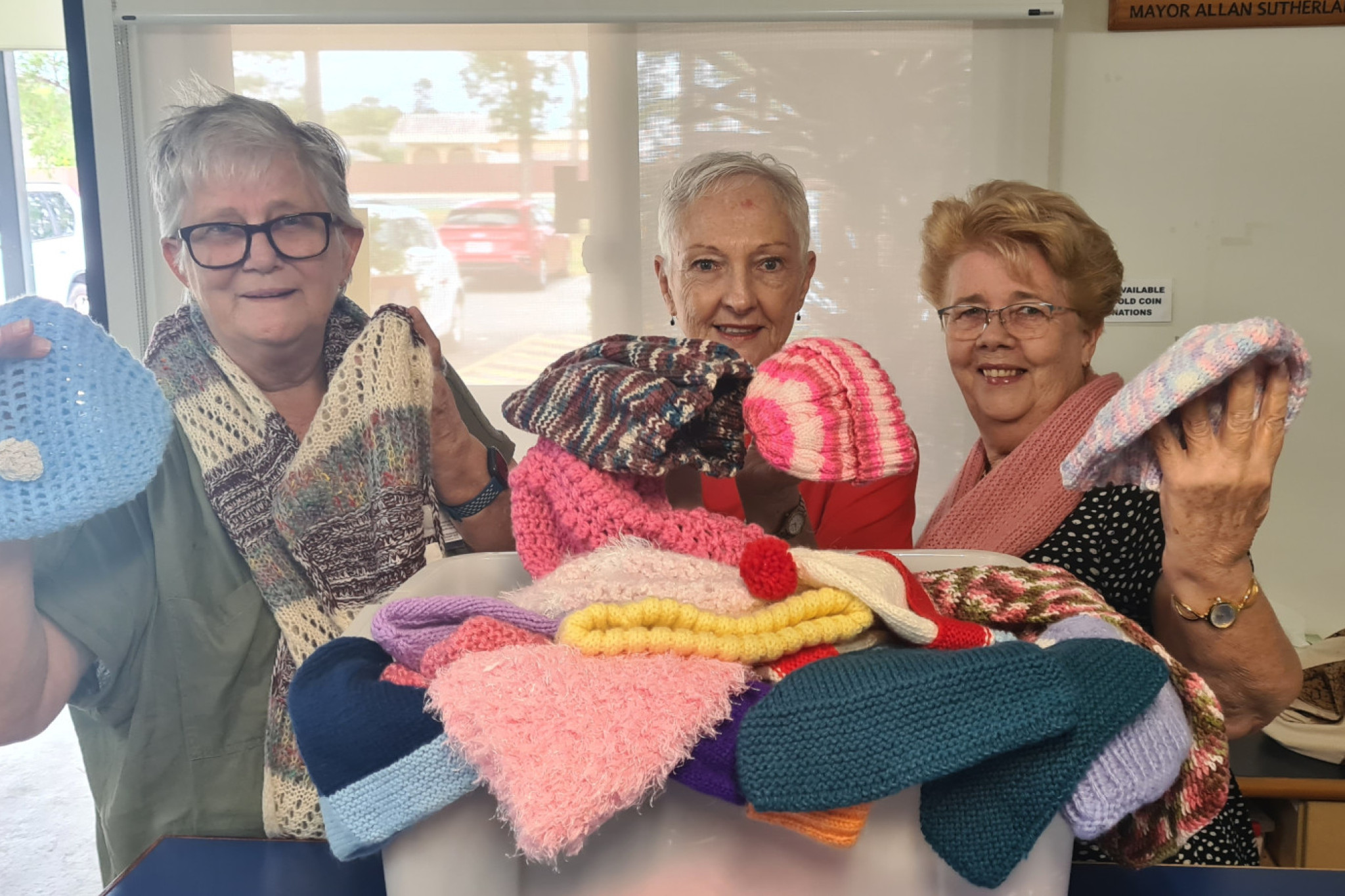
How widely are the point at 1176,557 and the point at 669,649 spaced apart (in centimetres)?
38

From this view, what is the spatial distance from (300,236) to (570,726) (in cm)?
72

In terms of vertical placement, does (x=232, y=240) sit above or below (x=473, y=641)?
above

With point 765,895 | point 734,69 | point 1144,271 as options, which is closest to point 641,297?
point 734,69

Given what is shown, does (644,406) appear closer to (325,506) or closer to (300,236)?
(325,506)

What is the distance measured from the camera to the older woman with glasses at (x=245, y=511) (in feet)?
3.01

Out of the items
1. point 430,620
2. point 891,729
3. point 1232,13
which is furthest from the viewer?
point 1232,13

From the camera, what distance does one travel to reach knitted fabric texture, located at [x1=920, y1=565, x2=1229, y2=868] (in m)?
0.55

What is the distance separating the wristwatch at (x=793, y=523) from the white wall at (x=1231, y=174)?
115 centimetres

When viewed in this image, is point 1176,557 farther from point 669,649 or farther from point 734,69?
point 734,69

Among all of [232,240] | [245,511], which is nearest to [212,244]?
[232,240]

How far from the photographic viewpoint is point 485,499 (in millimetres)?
1000

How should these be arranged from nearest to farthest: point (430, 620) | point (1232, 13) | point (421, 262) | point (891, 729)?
1. point (891, 729)
2. point (430, 620)
3. point (1232, 13)
4. point (421, 262)

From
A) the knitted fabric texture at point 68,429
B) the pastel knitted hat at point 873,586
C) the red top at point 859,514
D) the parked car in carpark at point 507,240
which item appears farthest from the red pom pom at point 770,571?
the parked car in carpark at point 507,240

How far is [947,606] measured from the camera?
0.61 m
